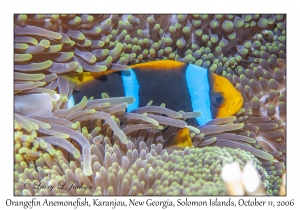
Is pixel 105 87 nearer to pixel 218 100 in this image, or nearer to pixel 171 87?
pixel 171 87

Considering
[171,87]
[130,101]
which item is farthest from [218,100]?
[130,101]

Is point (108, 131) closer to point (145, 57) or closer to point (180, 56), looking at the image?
point (145, 57)

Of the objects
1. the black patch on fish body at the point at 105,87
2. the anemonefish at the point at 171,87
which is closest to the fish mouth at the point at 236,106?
the anemonefish at the point at 171,87

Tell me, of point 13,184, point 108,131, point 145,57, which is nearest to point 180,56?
point 145,57

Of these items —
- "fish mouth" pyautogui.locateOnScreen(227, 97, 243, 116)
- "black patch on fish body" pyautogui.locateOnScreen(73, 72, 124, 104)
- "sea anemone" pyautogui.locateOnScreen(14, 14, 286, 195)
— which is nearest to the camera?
"sea anemone" pyautogui.locateOnScreen(14, 14, 286, 195)

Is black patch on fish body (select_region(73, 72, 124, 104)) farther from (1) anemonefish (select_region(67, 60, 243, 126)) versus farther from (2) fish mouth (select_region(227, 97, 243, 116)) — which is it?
(2) fish mouth (select_region(227, 97, 243, 116))

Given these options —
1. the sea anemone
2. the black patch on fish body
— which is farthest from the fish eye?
the black patch on fish body

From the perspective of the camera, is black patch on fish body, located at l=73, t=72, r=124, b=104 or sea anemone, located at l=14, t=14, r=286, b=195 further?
black patch on fish body, located at l=73, t=72, r=124, b=104

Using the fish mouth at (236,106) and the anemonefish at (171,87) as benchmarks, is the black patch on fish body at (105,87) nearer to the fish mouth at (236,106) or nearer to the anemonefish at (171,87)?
the anemonefish at (171,87)
